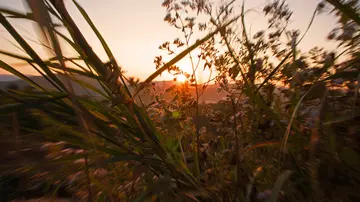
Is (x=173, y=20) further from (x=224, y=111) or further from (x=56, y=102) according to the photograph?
(x=56, y=102)

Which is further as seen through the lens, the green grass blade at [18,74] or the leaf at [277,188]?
the green grass blade at [18,74]

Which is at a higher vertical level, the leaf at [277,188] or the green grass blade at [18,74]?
the green grass blade at [18,74]

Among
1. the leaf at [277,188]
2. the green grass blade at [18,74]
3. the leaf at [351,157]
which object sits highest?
the green grass blade at [18,74]

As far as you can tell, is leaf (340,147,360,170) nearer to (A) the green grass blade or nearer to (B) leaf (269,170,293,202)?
(B) leaf (269,170,293,202)

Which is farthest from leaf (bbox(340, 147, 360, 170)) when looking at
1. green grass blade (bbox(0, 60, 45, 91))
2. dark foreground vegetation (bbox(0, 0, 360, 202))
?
green grass blade (bbox(0, 60, 45, 91))

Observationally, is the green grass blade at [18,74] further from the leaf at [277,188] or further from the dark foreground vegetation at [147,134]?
the leaf at [277,188]

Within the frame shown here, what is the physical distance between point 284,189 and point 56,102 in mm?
745

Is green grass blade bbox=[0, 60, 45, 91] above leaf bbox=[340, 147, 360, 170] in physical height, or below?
above

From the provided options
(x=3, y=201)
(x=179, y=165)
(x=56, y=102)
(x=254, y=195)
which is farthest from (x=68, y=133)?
(x=3, y=201)

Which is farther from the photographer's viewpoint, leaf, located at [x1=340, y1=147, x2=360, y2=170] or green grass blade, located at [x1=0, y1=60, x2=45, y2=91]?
green grass blade, located at [x1=0, y1=60, x2=45, y2=91]

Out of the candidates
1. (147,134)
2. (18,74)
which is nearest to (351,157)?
(147,134)

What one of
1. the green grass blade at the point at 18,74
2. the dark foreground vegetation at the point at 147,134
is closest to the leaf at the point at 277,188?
the dark foreground vegetation at the point at 147,134

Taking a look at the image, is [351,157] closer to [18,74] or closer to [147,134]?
[147,134]

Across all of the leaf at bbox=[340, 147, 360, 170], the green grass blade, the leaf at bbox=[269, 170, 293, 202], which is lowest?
the leaf at bbox=[269, 170, 293, 202]
